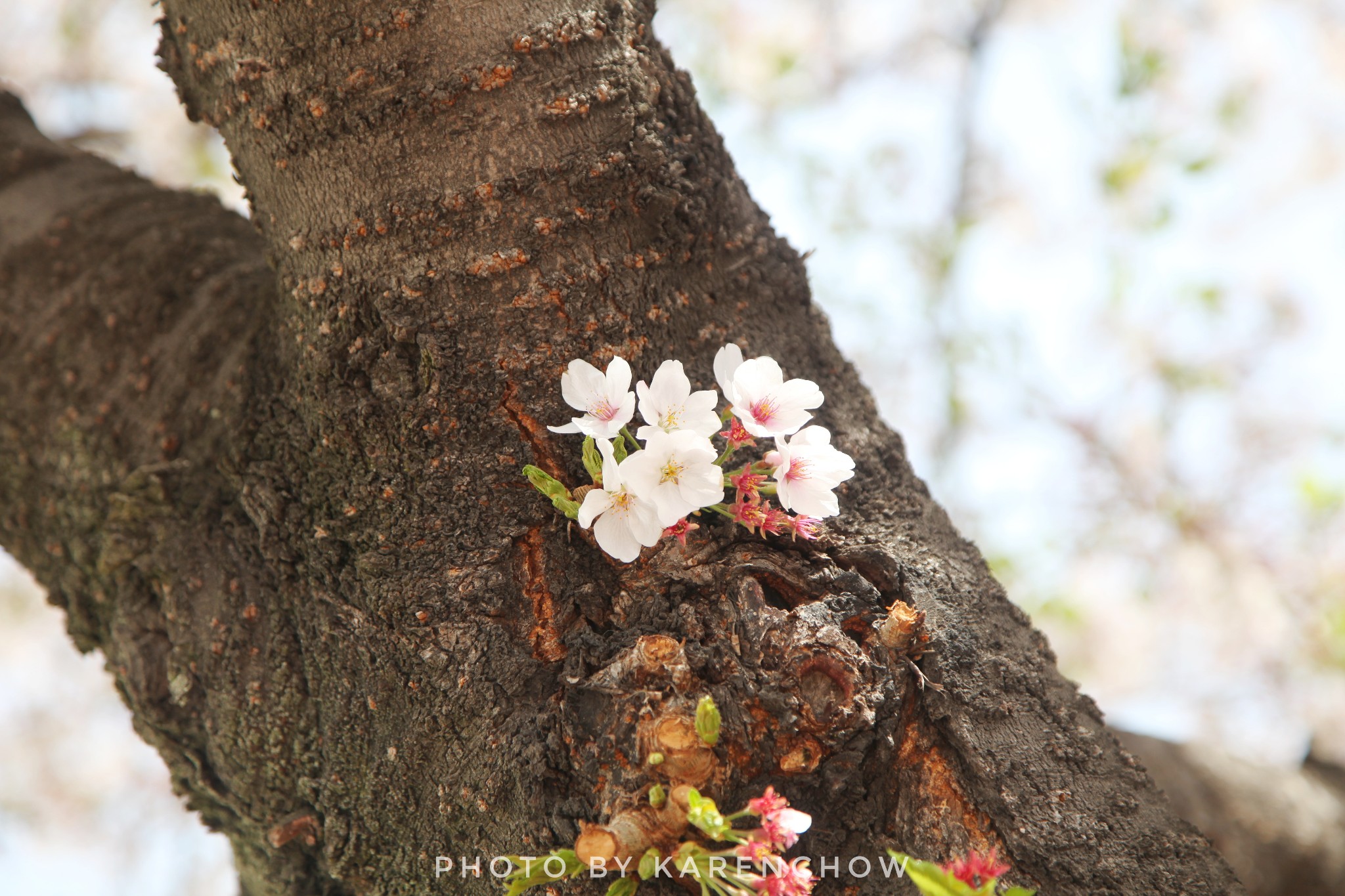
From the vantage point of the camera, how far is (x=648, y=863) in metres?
0.89

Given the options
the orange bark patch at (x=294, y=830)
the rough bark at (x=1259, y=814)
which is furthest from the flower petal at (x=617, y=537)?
the rough bark at (x=1259, y=814)

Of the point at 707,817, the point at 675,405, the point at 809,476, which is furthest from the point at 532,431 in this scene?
the point at 707,817

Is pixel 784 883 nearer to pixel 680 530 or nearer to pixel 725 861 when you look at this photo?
pixel 725 861

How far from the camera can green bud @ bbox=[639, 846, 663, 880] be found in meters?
0.89

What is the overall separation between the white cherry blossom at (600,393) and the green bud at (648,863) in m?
0.44

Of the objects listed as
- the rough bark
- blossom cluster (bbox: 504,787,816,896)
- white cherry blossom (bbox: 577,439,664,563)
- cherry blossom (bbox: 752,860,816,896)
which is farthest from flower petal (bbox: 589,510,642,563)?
the rough bark

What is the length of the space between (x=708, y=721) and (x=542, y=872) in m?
0.25

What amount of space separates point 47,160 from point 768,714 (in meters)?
1.87

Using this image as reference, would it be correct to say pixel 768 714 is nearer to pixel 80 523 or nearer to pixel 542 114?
pixel 542 114

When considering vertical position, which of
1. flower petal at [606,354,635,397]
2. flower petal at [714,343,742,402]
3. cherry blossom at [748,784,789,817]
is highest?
flower petal at [714,343,742,402]

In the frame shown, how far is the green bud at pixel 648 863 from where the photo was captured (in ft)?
2.91

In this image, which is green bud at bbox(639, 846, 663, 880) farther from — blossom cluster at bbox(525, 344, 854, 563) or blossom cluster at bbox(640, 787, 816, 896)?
blossom cluster at bbox(525, 344, 854, 563)

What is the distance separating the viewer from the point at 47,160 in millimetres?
1812

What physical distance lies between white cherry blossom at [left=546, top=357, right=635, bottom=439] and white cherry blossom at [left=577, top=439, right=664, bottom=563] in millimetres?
54
